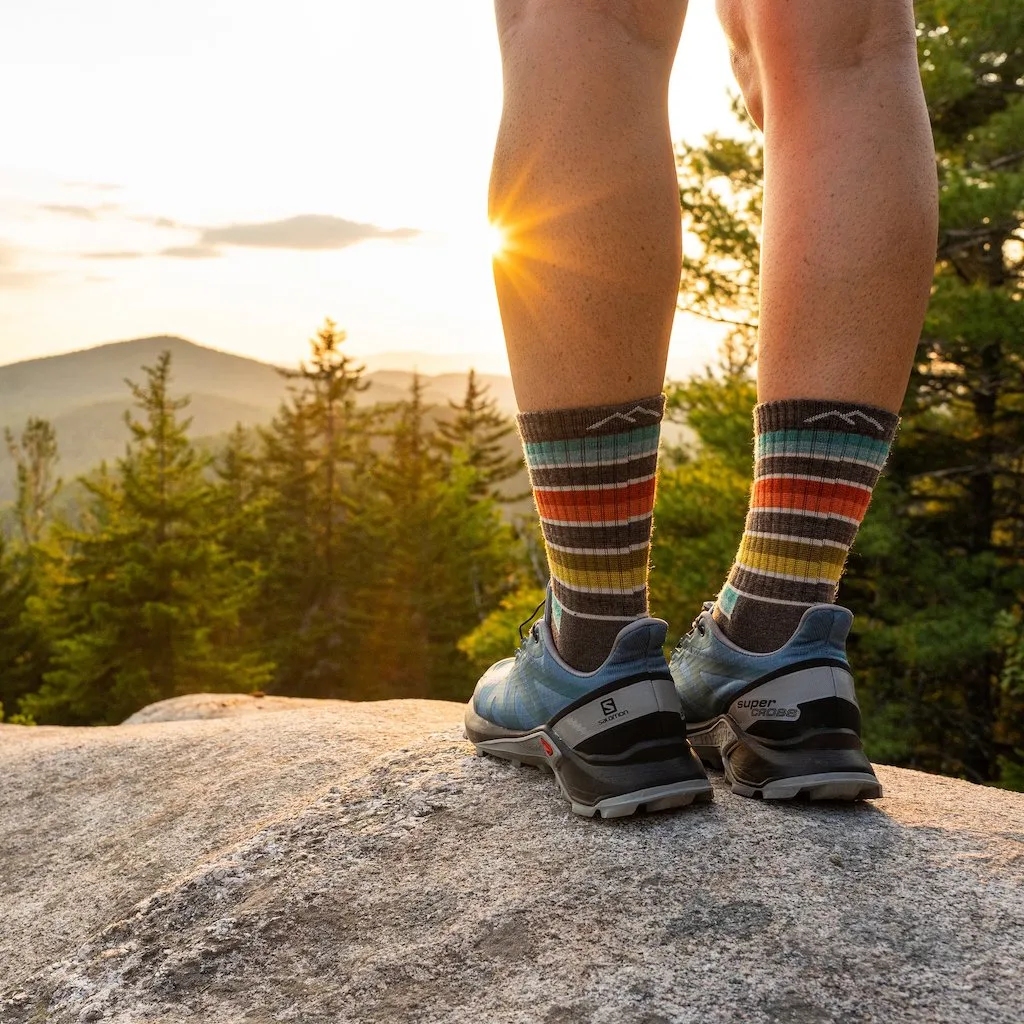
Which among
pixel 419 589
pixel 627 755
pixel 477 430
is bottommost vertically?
pixel 419 589

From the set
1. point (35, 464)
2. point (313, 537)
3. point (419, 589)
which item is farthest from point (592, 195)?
point (35, 464)

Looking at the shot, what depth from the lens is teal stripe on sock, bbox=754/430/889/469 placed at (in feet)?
4.06

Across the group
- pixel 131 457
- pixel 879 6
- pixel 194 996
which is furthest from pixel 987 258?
pixel 131 457

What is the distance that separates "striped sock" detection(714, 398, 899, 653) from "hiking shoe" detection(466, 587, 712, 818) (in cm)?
16

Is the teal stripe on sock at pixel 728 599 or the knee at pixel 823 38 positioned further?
the teal stripe on sock at pixel 728 599

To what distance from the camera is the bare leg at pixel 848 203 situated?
1210 millimetres

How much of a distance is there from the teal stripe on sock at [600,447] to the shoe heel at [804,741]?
39cm

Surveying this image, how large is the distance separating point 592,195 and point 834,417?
0.43 m

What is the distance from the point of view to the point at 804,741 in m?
1.26

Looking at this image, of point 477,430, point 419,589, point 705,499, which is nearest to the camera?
point 705,499

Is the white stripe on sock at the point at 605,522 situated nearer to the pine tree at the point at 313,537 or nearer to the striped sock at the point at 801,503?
the striped sock at the point at 801,503

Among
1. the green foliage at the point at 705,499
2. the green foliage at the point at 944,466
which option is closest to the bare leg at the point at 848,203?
the green foliage at the point at 944,466

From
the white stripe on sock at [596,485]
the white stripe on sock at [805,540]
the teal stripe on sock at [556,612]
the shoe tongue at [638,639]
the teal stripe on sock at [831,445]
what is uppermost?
the teal stripe on sock at [831,445]

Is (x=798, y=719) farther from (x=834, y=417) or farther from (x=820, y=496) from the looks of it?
(x=834, y=417)
